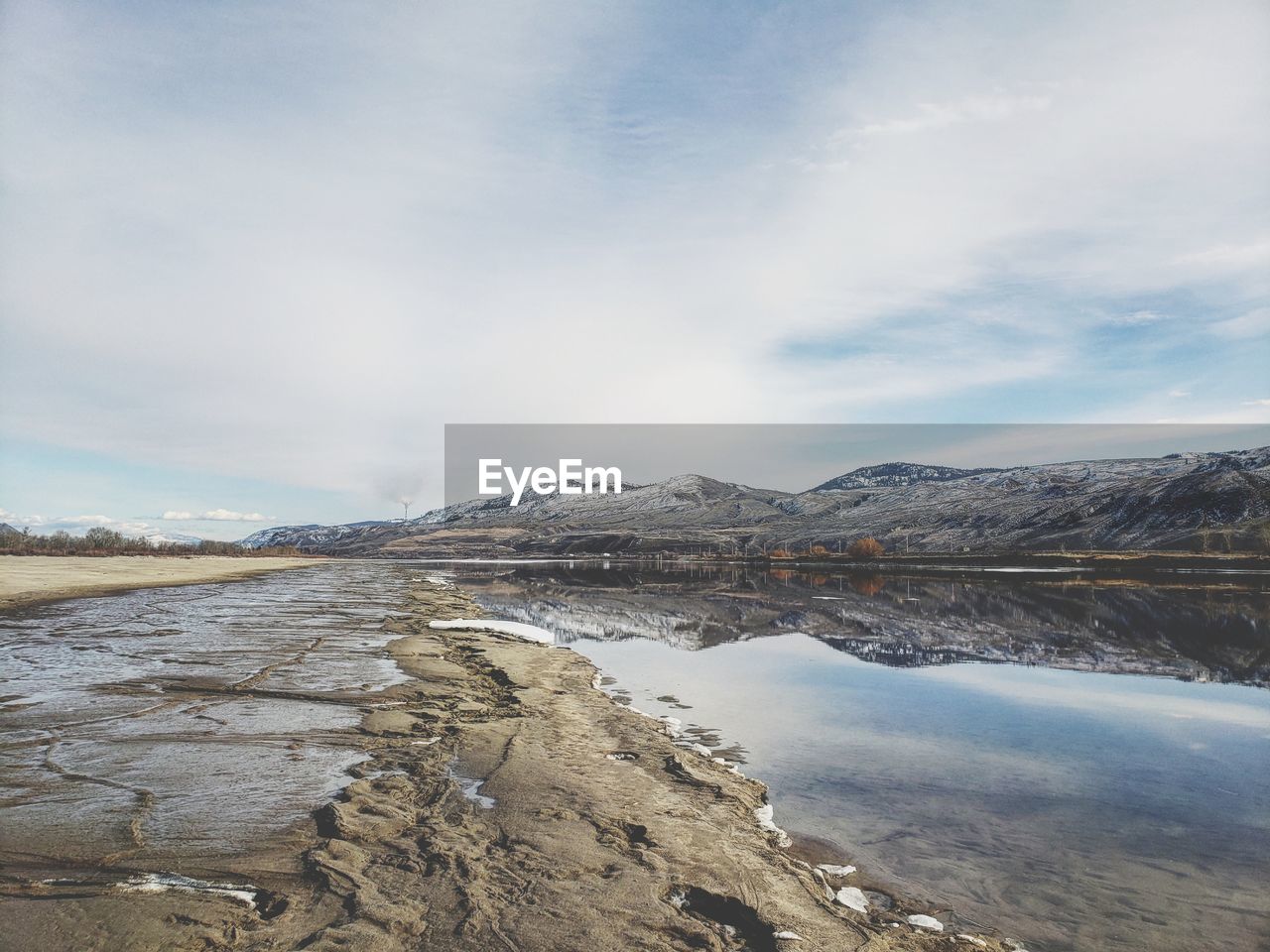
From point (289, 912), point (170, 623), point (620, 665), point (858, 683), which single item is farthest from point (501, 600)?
point (289, 912)

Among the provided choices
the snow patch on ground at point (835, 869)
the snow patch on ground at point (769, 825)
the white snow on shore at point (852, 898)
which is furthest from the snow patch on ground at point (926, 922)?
the snow patch on ground at point (769, 825)

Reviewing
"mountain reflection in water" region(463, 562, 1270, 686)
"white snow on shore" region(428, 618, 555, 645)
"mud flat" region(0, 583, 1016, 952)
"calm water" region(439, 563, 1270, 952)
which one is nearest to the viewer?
"mud flat" region(0, 583, 1016, 952)

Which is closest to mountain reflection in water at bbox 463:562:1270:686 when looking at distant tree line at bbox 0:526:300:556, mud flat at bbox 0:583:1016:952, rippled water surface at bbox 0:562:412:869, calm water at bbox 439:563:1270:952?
calm water at bbox 439:563:1270:952

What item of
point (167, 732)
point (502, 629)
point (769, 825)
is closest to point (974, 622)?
point (502, 629)

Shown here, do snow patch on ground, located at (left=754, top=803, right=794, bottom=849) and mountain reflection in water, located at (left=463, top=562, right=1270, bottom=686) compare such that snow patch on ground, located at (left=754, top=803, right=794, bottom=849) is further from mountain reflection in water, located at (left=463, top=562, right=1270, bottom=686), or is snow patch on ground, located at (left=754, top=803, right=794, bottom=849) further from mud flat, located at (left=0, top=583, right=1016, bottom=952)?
mountain reflection in water, located at (left=463, top=562, right=1270, bottom=686)

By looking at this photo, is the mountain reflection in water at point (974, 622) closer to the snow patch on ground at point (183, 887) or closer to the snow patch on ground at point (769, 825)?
the snow patch on ground at point (769, 825)

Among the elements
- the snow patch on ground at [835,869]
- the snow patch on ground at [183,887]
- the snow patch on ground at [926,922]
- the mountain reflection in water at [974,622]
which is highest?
the snow patch on ground at [183,887]

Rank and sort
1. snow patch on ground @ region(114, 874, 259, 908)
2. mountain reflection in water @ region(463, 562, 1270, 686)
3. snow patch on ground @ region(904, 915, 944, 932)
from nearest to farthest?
snow patch on ground @ region(114, 874, 259, 908) → snow patch on ground @ region(904, 915, 944, 932) → mountain reflection in water @ region(463, 562, 1270, 686)
